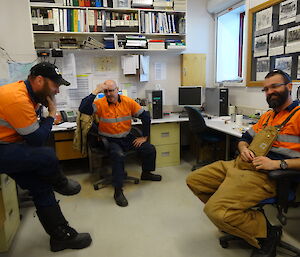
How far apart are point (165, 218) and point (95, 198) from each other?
2.85 feet

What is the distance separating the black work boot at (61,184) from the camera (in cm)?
173

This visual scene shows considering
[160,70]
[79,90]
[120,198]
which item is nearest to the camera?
[120,198]

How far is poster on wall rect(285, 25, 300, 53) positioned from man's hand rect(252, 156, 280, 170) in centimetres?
153

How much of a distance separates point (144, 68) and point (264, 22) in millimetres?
1707

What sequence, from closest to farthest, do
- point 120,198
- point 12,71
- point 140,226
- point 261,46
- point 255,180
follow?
point 255,180 → point 140,226 → point 120,198 → point 261,46 → point 12,71

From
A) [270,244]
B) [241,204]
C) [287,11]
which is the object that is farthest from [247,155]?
[287,11]

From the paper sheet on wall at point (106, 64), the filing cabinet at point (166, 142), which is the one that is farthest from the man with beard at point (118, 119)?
the paper sheet on wall at point (106, 64)

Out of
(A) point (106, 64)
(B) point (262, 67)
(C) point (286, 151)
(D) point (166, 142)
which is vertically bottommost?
(D) point (166, 142)

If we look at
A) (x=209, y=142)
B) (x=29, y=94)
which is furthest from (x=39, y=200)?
(x=209, y=142)

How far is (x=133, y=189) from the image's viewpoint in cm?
294

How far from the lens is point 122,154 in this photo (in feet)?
8.98

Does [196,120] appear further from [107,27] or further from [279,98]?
[107,27]

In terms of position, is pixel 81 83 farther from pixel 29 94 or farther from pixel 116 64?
pixel 29 94

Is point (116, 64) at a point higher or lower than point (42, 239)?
higher
